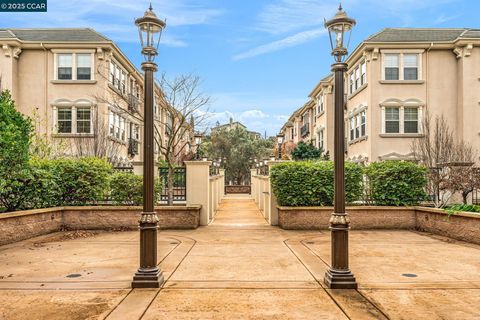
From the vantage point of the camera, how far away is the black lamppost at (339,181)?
577cm

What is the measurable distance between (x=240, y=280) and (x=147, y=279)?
1560 mm

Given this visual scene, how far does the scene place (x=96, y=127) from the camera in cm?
2222

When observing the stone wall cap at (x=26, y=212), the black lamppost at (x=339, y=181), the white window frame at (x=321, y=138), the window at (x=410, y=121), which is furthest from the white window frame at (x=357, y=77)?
the stone wall cap at (x=26, y=212)

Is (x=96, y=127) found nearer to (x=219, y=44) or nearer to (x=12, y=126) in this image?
(x=219, y=44)

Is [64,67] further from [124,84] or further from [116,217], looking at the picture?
[116,217]

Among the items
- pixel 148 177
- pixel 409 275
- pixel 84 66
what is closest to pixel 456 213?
pixel 409 275

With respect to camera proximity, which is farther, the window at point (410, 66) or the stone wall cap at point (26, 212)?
the window at point (410, 66)

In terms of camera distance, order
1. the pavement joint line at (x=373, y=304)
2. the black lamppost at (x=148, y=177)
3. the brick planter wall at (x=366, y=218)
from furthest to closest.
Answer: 1. the brick planter wall at (x=366, y=218)
2. the black lamppost at (x=148, y=177)
3. the pavement joint line at (x=373, y=304)

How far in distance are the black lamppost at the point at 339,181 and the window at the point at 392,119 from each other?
60.0 feet

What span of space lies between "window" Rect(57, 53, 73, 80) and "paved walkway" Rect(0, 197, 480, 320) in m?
16.4

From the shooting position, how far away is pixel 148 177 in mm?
6031

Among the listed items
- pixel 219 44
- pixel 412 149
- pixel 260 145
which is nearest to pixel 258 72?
pixel 260 145

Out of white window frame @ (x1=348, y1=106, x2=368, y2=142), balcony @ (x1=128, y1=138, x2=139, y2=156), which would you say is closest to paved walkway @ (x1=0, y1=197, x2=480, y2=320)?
white window frame @ (x1=348, y1=106, x2=368, y2=142)

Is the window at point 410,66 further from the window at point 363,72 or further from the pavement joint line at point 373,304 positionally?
the pavement joint line at point 373,304
